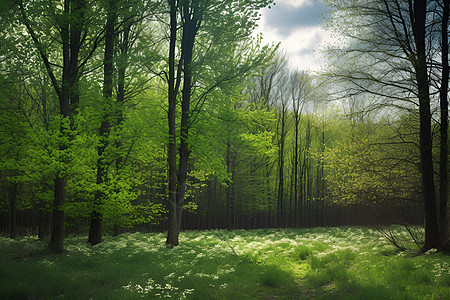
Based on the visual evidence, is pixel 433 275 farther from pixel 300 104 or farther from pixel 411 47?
pixel 300 104

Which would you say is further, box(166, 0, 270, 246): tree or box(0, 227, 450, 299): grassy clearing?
box(166, 0, 270, 246): tree

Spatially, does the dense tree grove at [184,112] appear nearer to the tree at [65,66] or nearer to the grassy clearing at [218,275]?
the tree at [65,66]

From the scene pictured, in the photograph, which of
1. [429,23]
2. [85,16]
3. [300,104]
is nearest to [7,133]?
[85,16]

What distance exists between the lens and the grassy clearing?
17.6 ft

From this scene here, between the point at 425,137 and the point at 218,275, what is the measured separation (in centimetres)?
718

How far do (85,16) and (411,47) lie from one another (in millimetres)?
10782

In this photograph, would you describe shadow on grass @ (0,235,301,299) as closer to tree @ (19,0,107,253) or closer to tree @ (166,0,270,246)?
tree @ (19,0,107,253)

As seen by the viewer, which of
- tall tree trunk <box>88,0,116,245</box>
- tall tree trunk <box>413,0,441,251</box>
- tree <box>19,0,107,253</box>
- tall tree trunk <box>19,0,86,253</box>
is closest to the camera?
tall tree trunk <box>413,0,441,251</box>

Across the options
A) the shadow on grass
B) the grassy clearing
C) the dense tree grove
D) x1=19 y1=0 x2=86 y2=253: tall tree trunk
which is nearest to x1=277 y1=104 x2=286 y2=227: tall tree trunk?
the dense tree grove

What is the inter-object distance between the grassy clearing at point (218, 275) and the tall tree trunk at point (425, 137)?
1.01 metres

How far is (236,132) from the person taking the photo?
40.2 ft

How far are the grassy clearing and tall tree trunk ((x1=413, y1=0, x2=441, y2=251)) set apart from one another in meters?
1.01

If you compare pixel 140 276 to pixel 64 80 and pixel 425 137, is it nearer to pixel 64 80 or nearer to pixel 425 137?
pixel 64 80

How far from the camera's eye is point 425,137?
8.68 meters
